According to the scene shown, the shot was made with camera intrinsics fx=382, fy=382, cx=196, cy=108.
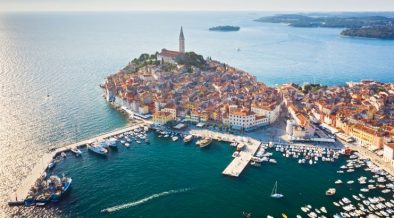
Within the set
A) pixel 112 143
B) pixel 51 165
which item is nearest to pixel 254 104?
pixel 112 143

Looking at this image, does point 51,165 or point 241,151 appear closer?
point 51,165

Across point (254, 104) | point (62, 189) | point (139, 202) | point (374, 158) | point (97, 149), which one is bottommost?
point (139, 202)

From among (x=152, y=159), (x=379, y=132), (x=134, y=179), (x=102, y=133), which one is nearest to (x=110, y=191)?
(x=134, y=179)

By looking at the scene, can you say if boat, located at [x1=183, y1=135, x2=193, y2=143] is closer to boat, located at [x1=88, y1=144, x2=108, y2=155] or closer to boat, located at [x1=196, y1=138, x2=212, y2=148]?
boat, located at [x1=196, y1=138, x2=212, y2=148]

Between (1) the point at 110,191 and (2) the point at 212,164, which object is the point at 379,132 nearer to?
(2) the point at 212,164

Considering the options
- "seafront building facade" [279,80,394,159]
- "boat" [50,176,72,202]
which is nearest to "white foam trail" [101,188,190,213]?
"boat" [50,176,72,202]

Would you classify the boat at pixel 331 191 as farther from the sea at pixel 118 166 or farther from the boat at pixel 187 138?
the boat at pixel 187 138

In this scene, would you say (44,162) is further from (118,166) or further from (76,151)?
(118,166)
